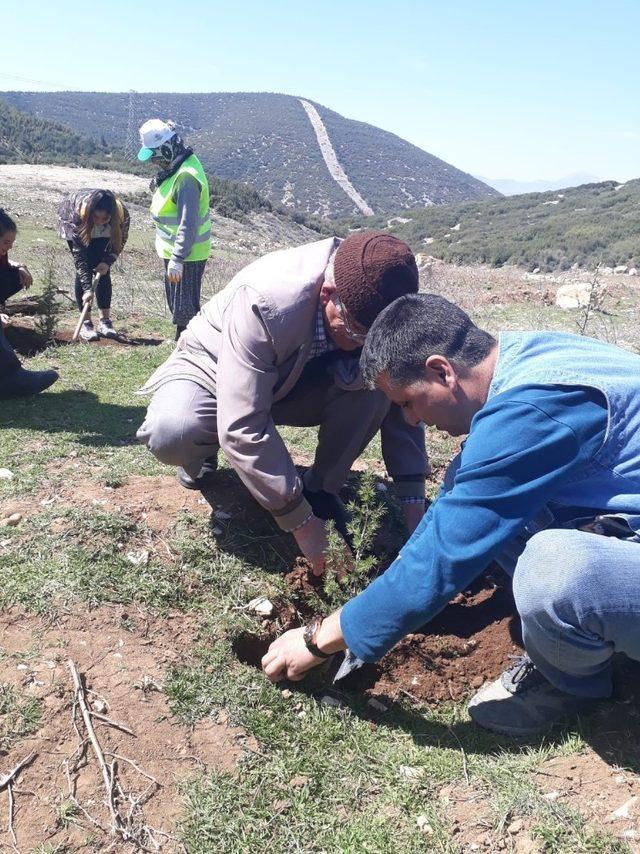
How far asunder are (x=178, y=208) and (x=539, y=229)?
4110 cm

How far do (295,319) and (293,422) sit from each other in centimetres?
75

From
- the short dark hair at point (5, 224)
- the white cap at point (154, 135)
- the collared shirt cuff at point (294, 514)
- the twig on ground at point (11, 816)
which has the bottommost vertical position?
the twig on ground at point (11, 816)

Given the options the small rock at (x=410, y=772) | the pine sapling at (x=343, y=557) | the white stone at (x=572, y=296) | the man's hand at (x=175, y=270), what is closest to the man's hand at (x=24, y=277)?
the man's hand at (x=175, y=270)

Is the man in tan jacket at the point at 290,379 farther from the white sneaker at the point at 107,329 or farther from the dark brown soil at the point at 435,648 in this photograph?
the white sneaker at the point at 107,329

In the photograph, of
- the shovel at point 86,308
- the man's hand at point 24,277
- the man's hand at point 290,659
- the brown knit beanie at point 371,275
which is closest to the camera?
the man's hand at point 290,659

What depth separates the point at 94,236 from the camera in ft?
20.1

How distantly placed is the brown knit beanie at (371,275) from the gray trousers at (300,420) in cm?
53

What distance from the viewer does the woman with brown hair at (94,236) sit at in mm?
5957

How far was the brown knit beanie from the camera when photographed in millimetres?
2184

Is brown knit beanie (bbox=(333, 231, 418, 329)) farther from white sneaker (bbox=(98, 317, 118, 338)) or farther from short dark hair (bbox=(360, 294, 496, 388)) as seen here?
white sneaker (bbox=(98, 317, 118, 338))

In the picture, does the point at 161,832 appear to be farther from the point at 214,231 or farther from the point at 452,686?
the point at 214,231

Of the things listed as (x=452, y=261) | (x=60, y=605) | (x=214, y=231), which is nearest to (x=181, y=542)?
(x=60, y=605)

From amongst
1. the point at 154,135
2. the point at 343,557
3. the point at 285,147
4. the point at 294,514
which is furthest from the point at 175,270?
the point at 285,147

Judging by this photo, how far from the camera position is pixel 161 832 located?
1.74 meters
